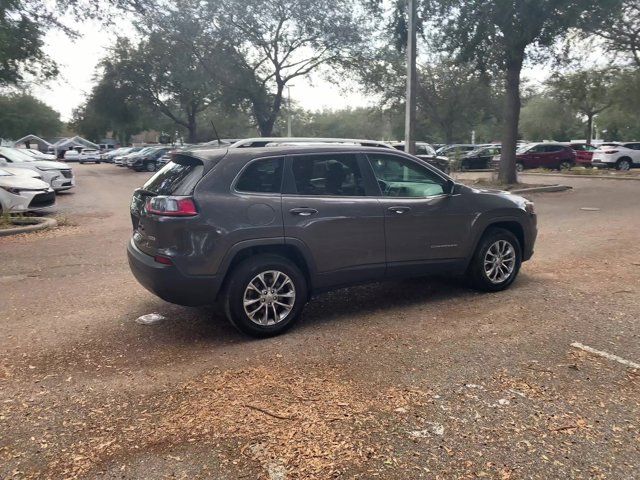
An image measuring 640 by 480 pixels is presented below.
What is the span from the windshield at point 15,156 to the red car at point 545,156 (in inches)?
939

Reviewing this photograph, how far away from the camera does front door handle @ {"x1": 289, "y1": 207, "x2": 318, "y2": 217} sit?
4707mm

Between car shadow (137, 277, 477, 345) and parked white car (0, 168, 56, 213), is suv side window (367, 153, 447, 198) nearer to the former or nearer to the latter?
car shadow (137, 277, 477, 345)

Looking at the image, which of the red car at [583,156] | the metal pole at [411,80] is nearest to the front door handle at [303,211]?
the metal pole at [411,80]

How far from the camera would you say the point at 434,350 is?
431 centimetres

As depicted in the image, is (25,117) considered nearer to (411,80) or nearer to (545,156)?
(545,156)

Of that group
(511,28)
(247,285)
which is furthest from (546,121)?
(247,285)

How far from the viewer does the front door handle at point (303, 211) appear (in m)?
4.71

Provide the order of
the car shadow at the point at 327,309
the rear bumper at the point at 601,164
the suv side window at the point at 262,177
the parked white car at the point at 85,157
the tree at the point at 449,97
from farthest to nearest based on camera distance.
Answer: the parked white car at the point at 85,157
the tree at the point at 449,97
the rear bumper at the point at 601,164
the car shadow at the point at 327,309
the suv side window at the point at 262,177

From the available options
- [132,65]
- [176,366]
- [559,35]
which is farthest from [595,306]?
[132,65]

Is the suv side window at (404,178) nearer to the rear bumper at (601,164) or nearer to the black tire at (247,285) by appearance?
the black tire at (247,285)

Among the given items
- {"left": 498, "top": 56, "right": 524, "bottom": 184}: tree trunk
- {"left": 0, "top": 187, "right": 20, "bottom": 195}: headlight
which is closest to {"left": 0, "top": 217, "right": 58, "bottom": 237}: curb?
{"left": 0, "top": 187, "right": 20, "bottom": 195}: headlight

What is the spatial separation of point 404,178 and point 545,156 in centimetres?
2699

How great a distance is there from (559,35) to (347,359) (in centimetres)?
1574

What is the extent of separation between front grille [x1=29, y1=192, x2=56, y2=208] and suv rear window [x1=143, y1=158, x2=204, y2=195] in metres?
7.96
